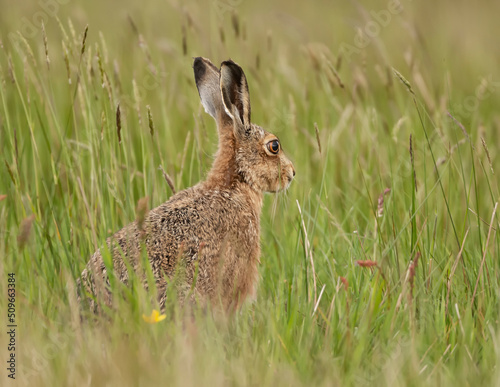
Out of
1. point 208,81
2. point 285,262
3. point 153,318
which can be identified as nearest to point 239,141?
point 208,81

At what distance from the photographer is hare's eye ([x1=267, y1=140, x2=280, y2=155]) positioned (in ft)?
18.8

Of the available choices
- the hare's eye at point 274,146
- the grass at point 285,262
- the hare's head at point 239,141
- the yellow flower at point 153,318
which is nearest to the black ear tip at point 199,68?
the hare's head at point 239,141

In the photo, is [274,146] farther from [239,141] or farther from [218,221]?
[218,221]

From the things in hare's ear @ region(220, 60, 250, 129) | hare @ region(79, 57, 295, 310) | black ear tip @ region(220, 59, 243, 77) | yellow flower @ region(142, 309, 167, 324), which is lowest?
yellow flower @ region(142, 309, 167, 324)

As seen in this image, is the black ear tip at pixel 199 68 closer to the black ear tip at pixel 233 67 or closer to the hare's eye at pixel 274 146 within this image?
the black ear tip at pixel 233 67

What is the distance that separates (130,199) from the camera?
5.28 m

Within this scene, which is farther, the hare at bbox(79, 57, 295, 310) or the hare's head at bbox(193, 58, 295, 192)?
the hare's head at bbox(193, 58, 295, 192)

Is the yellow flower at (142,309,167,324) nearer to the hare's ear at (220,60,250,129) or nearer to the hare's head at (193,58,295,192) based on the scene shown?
the hare's head at (193,58,295,192)

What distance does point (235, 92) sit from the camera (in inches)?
215

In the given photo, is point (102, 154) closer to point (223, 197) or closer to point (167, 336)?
point (223, 197)

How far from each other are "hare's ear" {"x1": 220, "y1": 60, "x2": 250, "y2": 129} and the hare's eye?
22cm

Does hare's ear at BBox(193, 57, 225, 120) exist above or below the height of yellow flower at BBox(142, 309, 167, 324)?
above

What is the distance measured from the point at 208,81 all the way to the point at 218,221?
52.5 inches

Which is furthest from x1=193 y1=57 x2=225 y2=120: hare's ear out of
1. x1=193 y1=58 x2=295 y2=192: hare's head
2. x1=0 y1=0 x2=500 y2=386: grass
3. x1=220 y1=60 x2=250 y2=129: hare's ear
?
x1=0 y1=0 x2=500 y2=386: grass
